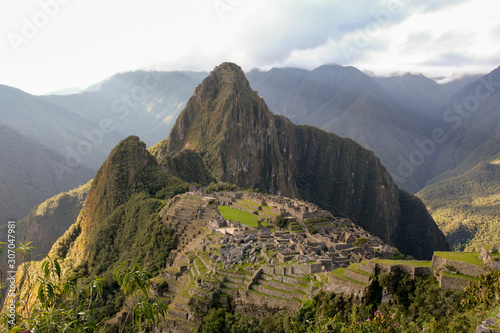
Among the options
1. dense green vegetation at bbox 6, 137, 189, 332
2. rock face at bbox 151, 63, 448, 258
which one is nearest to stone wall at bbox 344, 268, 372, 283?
dense green vegetation at bbox 6, 137, 189, 332

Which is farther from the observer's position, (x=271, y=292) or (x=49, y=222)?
(x=49, y=222)

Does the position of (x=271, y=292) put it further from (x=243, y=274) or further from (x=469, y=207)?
(x=469, y=207)

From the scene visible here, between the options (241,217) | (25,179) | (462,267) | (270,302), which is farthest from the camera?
(25,179)

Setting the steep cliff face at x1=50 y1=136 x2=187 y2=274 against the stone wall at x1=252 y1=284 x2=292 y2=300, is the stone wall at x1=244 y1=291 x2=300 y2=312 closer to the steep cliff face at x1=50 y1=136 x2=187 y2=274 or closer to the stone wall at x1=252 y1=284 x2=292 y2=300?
the stone wall at x1=252 y1=284 x2=292 y2=300

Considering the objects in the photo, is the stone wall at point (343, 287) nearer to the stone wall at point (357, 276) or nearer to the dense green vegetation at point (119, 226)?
the stone wall at point (357, 276)

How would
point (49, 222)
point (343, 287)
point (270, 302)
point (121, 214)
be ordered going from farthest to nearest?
point (49, 222) → point (121, 214) → point (270, 302) → point (343, 287)

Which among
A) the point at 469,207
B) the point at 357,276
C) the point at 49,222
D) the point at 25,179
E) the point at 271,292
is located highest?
the point at 469,207

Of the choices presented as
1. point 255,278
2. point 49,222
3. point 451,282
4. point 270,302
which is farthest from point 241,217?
point 49,222
